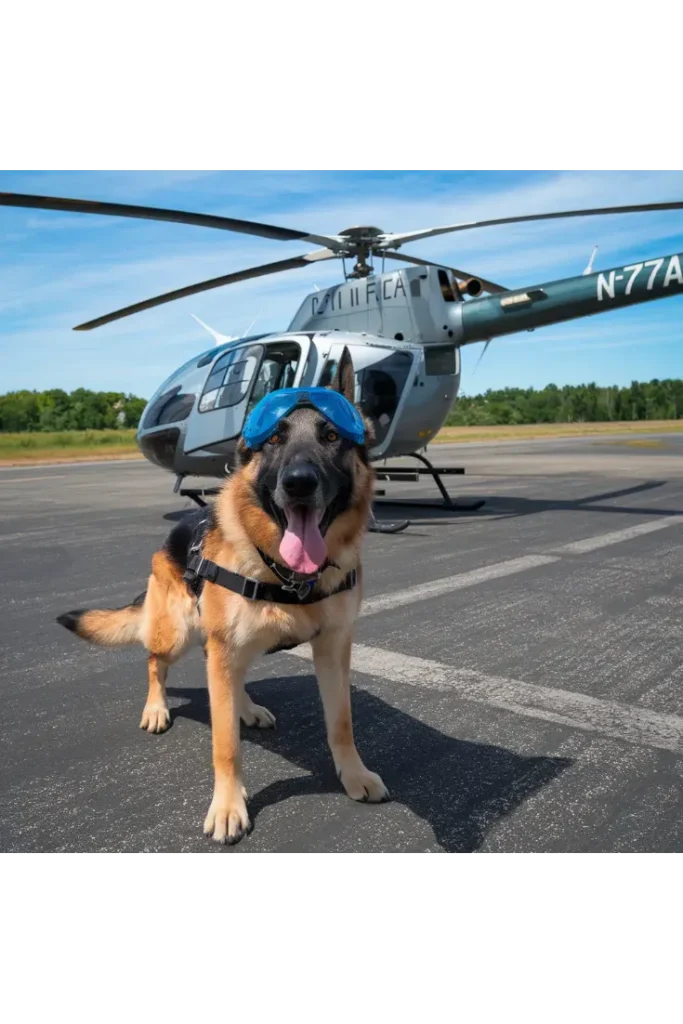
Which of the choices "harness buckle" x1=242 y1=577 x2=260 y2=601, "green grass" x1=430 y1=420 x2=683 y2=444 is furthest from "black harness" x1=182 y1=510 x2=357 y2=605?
"green grass" x1=430 y1=420 x2=683 y2=444

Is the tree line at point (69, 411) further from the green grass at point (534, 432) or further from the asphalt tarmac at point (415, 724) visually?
the asphalt tarmac at point (415, 724)

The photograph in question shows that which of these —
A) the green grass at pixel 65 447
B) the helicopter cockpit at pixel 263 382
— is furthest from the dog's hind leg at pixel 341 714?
the green grass at pixel 65 447

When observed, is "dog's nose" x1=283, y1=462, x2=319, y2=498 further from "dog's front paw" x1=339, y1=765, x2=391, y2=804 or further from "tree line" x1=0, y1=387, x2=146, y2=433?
"tree line" x1=0, y1=387, x2=146, y2=433

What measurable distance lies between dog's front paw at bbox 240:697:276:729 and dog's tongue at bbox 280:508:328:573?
50.2 inches

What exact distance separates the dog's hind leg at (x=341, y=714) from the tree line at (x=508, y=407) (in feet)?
248

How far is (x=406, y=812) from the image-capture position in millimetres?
2766

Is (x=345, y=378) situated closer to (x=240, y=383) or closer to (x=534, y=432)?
(x=240, y=383)

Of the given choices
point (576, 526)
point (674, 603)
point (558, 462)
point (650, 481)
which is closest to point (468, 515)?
point (576, 526)

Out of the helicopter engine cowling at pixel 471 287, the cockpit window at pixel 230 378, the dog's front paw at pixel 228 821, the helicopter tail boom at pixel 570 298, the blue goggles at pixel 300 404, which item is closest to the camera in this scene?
the dog's front paw at pixel 228 821

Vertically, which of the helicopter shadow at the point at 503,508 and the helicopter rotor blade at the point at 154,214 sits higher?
the helicopter rotor blade at the point at 154,214

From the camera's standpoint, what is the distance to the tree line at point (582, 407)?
89875mm

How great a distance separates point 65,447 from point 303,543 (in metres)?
43.5

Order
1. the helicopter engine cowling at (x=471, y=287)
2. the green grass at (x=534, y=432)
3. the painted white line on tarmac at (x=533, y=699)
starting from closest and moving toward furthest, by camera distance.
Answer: the painted white line on tarmac at (x=533, y=699)
the helicopter engine cowling at (x=471, y=287)
the green grass at (x=534, y=432)
